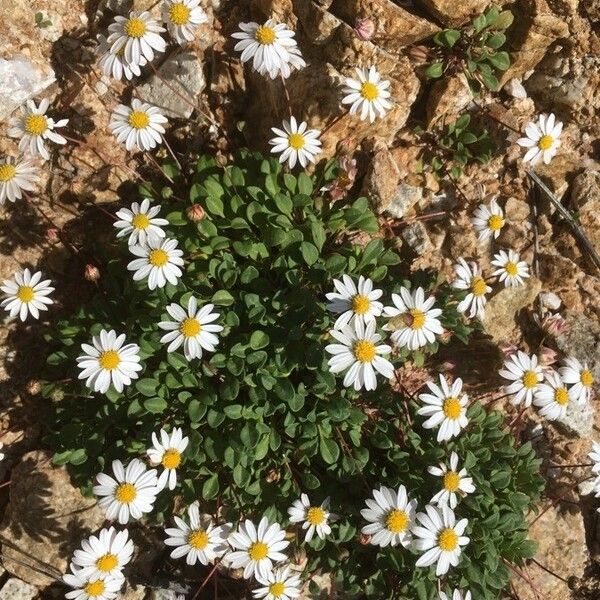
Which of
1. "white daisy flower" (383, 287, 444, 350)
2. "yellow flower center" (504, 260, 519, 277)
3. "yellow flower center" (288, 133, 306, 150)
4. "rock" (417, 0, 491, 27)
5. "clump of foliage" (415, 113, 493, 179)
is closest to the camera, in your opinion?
"white daisy flower" (383, 287, 444, 350)

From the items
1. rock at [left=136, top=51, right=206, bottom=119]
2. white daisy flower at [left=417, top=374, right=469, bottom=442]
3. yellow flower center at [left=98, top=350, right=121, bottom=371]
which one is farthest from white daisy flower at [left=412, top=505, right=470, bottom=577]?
rock at [left=136, top=51, right=206, bottom=119]

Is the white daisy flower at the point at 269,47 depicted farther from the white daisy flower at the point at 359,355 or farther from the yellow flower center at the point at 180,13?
the white daisy flower at the point at 359,355

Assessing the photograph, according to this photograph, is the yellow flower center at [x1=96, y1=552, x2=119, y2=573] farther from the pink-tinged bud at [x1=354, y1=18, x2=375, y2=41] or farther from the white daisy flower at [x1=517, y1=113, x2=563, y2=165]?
the white daisy flower at [x1=517, y1=113, x2=563, y2=165]

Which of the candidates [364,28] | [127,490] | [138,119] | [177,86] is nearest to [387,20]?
[364,28]

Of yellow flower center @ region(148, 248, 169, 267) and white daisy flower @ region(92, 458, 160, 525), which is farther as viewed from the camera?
yellow flower center @ region(148, 248, 169, 267)

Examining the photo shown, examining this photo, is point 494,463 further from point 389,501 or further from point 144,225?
point 144,225
